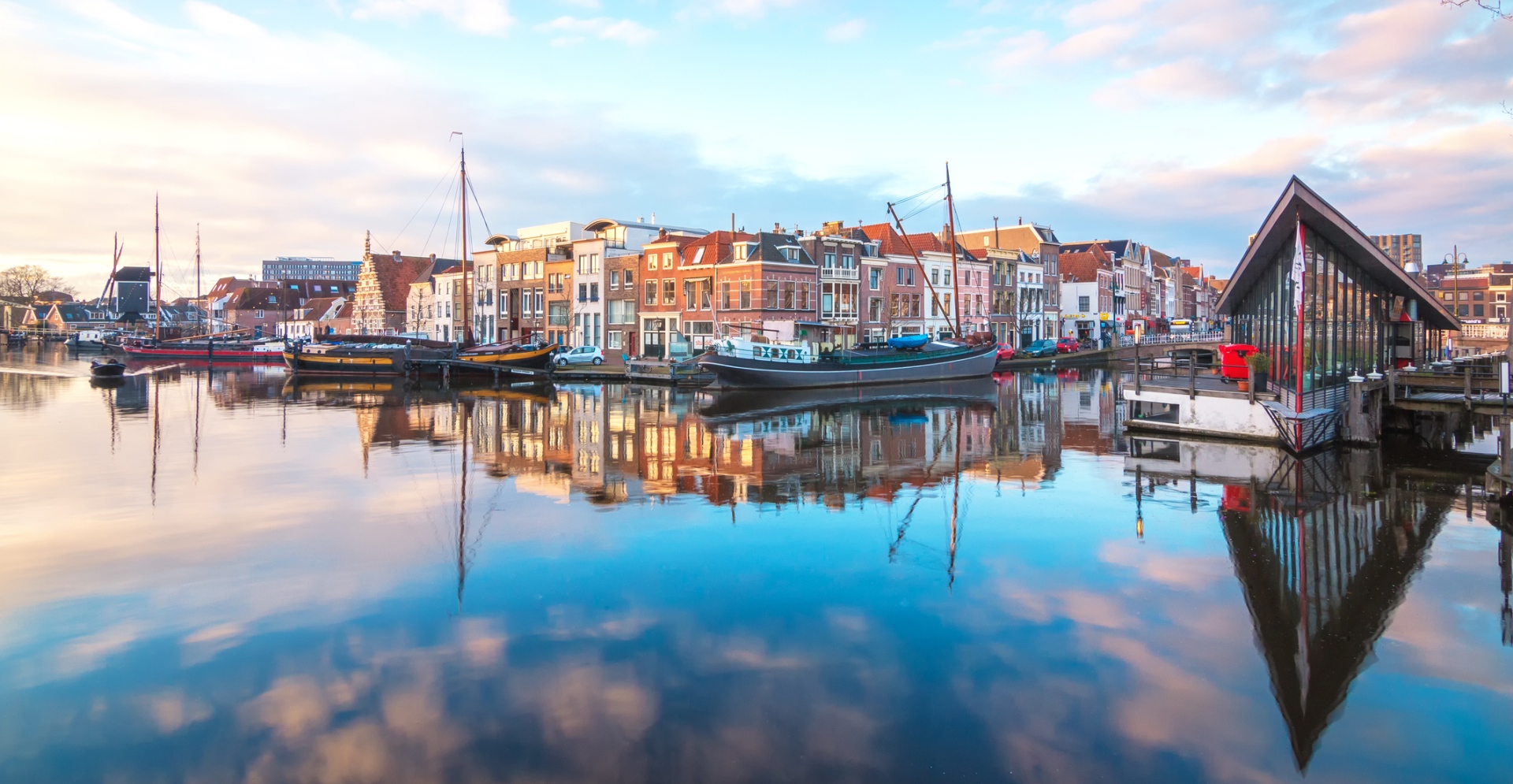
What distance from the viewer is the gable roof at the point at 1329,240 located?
20922mm

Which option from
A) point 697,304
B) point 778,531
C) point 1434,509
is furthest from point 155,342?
point 1434,509

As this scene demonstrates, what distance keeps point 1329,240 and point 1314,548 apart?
13575 mm

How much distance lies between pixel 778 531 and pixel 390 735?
24.9ft

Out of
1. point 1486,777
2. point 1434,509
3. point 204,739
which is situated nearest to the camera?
point 1486,777

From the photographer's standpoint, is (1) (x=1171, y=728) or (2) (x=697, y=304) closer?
(1) (x=1171, y=728)

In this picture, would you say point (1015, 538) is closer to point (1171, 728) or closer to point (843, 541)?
point (843, 541)

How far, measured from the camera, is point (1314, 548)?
1279cm

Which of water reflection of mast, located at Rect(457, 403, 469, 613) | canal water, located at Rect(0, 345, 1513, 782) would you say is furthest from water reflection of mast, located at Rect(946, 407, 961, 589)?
water reflection of mast, located at Rect(457, 403, 469, 613)

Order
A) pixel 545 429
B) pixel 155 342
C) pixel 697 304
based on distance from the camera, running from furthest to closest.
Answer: pixel 155 342
pixel 697 304
pixel 545 429

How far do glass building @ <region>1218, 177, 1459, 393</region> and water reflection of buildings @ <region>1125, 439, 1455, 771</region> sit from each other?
3027 millimetres

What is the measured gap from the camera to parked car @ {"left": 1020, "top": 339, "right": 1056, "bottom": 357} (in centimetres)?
6769

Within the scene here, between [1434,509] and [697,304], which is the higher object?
[697,304]

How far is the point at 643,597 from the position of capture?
10477 mm

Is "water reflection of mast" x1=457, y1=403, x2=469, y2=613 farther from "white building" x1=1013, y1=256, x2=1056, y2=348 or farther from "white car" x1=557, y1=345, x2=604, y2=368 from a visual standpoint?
"white building" x1=1013, y1=256, x2=1056, y2=348
